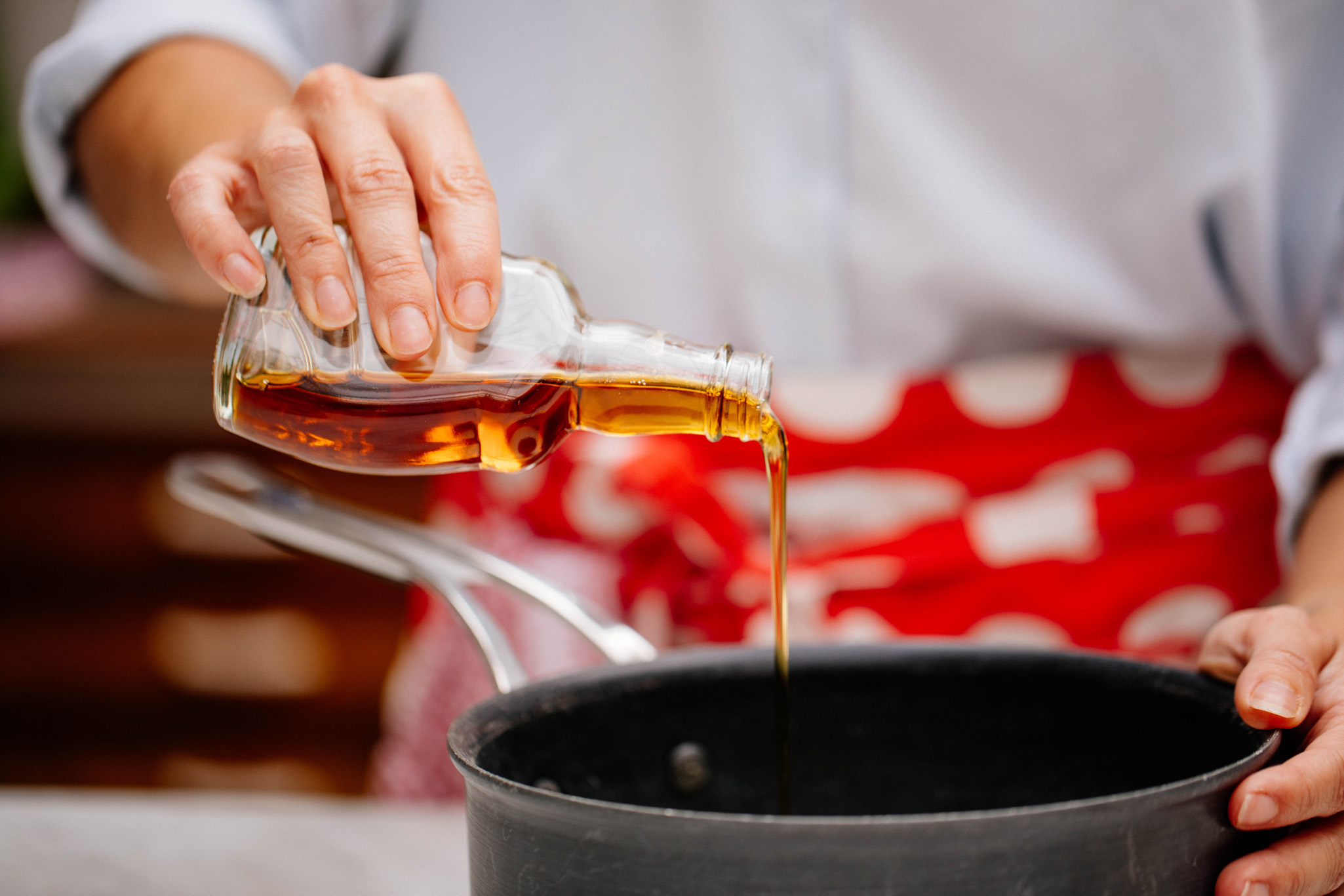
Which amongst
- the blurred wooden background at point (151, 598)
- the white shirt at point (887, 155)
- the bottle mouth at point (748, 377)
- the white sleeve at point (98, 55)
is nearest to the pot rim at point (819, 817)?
the bottle mouth at point (748, 377)

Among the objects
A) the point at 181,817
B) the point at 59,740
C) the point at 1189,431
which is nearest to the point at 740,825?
the point at 181,817

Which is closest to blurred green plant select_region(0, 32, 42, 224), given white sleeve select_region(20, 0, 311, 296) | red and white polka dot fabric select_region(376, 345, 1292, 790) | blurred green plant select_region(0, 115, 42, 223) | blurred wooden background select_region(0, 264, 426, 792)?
blurred green plant select_region(0, 115, 42, 223)

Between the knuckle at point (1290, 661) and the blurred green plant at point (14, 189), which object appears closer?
the knuckle at point (1290, 661)

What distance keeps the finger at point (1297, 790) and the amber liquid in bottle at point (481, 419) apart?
155mm

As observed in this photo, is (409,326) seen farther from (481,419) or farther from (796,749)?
(796,749)

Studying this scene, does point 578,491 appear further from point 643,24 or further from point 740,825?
point 740,825

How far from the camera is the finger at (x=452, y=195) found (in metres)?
0.36

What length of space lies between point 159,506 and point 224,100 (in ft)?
4.15

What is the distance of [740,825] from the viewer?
26cm

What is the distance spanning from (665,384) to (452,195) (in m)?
0.09

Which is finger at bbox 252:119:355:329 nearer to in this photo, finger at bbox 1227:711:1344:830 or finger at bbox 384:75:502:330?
finger at bbox 384:75:502:330

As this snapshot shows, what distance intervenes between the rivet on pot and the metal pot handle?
1.8 inches

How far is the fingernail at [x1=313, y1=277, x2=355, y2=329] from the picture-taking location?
0.36 m

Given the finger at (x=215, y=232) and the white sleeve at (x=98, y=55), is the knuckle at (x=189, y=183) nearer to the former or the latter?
the finger at (x=215, y=232)
